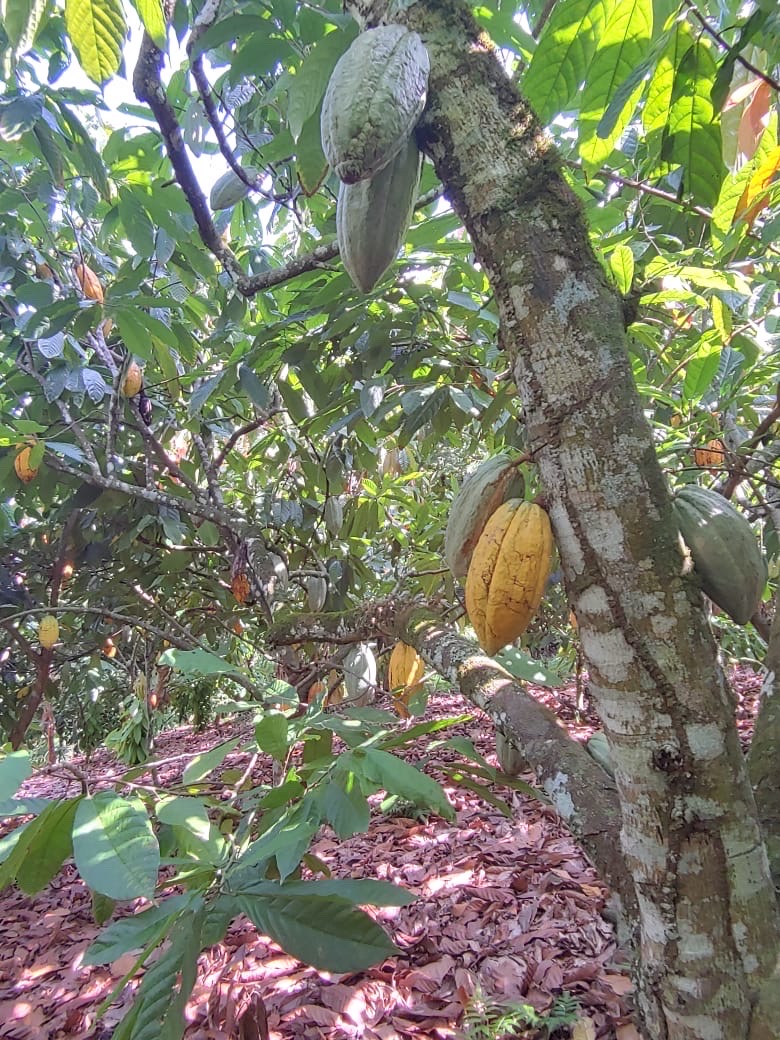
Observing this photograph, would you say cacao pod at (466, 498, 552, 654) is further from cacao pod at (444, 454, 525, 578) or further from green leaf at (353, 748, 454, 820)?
green leaf at (353, 748, 454, 820)

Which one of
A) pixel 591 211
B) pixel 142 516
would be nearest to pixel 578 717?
pixel 142 516

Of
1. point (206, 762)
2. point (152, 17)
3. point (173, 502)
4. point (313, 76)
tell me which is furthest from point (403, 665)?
point (152, 17)

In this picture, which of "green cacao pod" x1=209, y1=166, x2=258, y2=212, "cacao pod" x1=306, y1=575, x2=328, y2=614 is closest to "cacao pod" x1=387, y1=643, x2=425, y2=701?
"cacao pod" x1=306, y1=575, x2=328, y2=614

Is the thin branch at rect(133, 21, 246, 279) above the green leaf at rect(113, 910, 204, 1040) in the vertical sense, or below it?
above

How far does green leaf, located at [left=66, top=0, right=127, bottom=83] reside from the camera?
2.87 feet

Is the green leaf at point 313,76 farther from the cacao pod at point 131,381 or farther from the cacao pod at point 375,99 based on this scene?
the cacao pod at point 131,381

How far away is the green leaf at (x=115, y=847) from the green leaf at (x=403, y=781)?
0.26 metres

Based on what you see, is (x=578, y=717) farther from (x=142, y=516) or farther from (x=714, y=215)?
(x=714, y=215)

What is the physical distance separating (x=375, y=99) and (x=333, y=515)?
223cm

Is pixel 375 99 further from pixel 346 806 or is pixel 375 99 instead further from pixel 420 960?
pixel 420 960

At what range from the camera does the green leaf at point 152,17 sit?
923 millimetres

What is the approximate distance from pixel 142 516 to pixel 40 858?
2.34 metres

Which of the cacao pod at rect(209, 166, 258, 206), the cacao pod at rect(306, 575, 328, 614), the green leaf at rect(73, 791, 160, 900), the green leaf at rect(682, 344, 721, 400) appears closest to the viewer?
the green leaf at rect(73, 791, 160, 900)

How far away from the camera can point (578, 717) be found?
3777 mm
